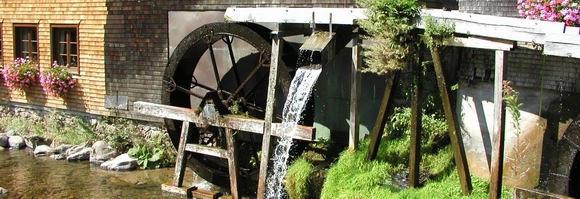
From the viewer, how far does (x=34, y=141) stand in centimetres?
1205

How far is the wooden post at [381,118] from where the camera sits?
702 cm

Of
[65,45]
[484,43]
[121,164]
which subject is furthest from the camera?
[65,45]

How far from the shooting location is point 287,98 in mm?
7926

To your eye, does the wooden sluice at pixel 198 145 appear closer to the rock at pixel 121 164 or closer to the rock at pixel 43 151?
the rock at pixel 121 164

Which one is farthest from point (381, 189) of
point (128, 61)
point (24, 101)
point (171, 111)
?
point (24, 101)

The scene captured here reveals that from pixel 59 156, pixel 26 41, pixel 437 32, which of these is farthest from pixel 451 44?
pixel 26 41

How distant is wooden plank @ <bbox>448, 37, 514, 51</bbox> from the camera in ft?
19.7

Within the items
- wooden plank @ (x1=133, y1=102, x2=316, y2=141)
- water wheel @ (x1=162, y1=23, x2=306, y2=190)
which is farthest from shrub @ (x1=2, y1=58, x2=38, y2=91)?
wooden plank @ (x1=133, y1=102, x2=316, y2=141)

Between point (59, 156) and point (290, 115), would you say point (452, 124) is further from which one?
point (59, 156)

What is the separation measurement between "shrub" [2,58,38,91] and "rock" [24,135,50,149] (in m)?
1.15

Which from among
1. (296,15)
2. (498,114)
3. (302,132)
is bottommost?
(302,132)

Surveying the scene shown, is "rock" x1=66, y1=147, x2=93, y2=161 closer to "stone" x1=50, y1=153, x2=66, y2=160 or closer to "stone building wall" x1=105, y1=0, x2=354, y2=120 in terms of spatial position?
"stone" x1=50, y1=153, x2=66, y2=160

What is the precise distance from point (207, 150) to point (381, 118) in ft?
8.65

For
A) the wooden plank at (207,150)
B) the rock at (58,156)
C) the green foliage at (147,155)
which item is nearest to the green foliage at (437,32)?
the wooden plank at (207,150)
